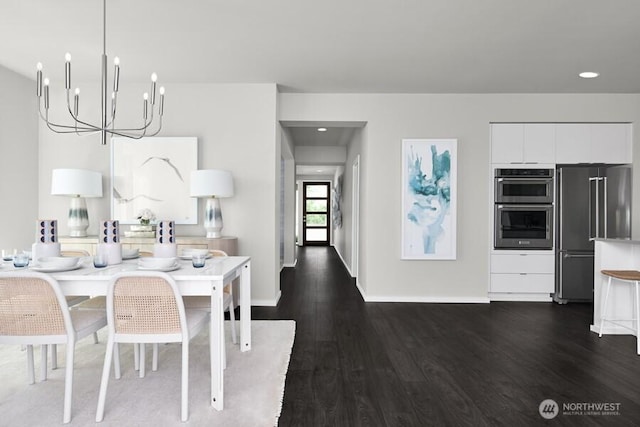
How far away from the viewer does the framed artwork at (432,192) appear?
A: 489 centimetres

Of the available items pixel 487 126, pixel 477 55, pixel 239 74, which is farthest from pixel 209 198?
pixel 487 126

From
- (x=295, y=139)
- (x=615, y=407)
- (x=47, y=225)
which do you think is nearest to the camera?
(x=615, y=407)

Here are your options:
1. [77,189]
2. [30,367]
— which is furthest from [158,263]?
[77,189]

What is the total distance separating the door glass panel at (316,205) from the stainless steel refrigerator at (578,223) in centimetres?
903

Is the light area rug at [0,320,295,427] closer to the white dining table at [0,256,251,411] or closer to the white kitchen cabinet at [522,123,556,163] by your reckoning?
the white dining table at [0,256,251,411]

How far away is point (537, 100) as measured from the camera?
195 inches

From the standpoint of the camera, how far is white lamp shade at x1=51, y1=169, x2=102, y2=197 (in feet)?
13.7

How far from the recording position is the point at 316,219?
13.5 metres

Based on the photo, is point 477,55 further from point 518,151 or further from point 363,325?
point 363,325

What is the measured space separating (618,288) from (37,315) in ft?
15.1

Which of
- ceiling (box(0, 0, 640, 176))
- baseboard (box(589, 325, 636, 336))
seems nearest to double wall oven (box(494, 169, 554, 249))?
ceiling (box(0, 0, 640, 176))

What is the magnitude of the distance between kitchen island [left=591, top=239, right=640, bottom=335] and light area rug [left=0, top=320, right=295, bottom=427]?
2980 millimetres

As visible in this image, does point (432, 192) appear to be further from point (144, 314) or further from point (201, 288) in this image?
point (144, 314)

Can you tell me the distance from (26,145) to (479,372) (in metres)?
5.08
